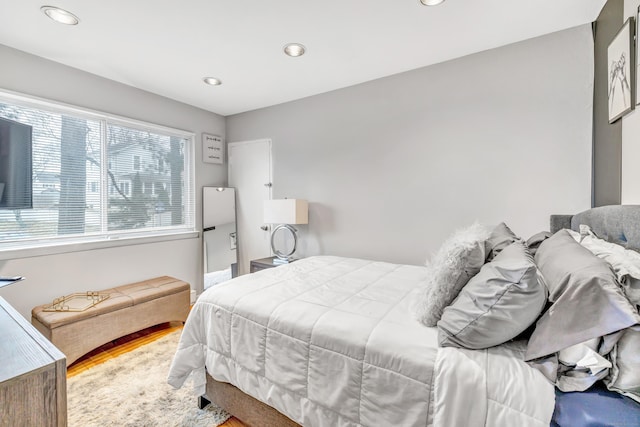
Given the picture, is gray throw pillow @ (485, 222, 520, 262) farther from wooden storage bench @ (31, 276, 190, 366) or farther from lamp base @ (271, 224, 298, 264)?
wooden storage bench @ (31, 276, 190, 366)

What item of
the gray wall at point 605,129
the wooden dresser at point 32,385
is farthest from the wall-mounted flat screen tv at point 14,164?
the gray wall at point 605,129

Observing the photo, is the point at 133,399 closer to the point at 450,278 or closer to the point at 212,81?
the point at 450,278

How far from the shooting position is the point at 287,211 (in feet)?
10.6

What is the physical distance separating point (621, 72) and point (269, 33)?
87.9 inches

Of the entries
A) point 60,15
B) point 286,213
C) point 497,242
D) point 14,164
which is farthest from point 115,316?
point 497,242

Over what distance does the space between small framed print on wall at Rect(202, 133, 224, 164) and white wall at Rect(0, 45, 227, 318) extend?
0.07 meters

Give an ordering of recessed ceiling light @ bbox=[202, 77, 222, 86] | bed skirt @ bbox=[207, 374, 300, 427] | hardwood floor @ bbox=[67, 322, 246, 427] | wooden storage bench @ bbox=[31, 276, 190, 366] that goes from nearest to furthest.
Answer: bed skirt @ bbox=[207, 374, 300, 427] → wooden storage bench @ bbox=[31, 276, 190, 366] → hardwood floor @ bbox=[67, 322, 246, 427] → recessed ceiling light @ bbox=[202, 77, 222, 86]

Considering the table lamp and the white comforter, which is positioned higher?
the table lamp

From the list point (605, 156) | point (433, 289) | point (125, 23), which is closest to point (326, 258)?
point (433, 289)

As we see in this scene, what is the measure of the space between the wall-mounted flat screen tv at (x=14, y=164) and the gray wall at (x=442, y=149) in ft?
7.71

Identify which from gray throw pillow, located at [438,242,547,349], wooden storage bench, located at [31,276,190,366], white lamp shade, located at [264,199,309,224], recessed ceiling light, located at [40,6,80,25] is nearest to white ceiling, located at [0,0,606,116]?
recessed ceiling light, located at [40,6,80,25]

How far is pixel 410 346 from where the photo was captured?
44.3 inches

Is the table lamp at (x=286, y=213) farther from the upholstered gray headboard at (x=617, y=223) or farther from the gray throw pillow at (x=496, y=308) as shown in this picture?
the upholstered gray headboard at (x=617, y=223)

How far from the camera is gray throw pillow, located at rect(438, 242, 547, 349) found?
98cm
